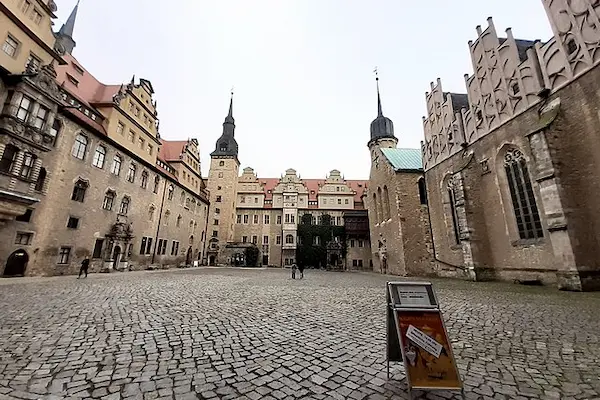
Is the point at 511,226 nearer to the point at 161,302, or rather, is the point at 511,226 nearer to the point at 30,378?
the point at 161,302

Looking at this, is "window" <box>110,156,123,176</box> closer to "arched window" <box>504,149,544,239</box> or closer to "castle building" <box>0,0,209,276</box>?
"castle building" <box>0,0,209,276</box>

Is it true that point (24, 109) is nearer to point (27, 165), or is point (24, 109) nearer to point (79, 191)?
point (27, 165)

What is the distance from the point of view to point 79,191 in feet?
56.9

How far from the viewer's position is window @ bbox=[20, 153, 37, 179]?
43.8ft

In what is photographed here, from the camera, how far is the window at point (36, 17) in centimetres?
1440

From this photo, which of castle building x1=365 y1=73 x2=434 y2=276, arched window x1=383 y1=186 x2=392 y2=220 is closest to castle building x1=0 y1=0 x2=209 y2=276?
castle building x1=365 y1=73 x2=434 y2=276

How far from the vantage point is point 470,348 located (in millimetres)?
4004

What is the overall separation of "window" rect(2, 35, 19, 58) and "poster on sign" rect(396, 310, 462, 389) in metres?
20.9

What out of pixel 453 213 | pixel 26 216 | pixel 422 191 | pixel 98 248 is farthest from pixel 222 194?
pixel 453 213

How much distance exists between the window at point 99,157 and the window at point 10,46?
6.58m

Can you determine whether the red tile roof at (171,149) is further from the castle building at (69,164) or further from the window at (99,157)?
the window at (99,157)

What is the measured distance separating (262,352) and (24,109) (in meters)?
18.3

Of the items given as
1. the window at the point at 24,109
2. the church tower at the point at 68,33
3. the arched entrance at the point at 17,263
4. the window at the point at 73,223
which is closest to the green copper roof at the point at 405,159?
the window at the point at 73,223

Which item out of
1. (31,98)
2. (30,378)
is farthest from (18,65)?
(30,378)
